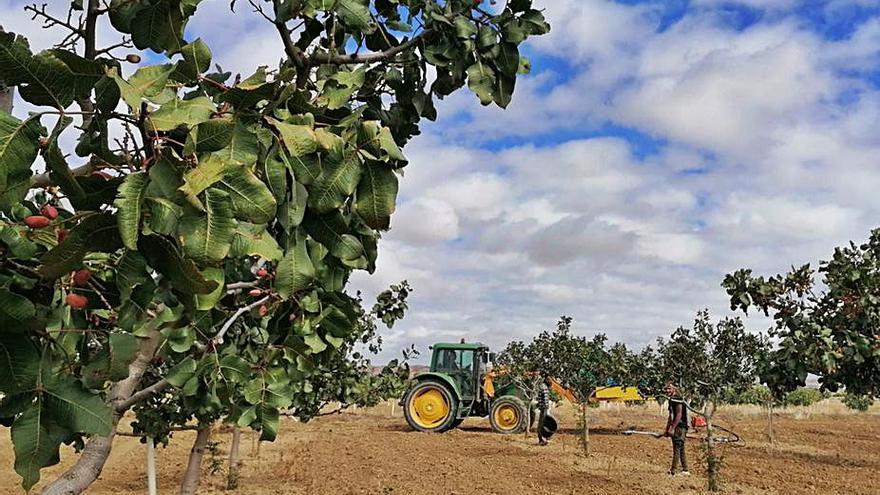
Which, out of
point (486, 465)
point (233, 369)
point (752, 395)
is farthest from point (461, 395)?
point (752, 395)

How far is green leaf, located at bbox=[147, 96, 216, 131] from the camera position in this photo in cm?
135

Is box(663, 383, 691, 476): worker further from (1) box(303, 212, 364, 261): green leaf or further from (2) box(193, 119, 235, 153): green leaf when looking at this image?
(2) box(193, 119, 235, 153): green leaf

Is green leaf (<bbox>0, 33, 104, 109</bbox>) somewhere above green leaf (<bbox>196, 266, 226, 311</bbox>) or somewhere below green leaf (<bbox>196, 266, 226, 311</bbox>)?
above

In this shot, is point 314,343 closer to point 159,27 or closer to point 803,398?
point 159,27

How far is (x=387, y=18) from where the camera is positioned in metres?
2.56

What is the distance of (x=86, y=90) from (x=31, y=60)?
96mm

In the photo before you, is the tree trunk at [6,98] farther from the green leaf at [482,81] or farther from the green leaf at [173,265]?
the green leaf at [482,81]

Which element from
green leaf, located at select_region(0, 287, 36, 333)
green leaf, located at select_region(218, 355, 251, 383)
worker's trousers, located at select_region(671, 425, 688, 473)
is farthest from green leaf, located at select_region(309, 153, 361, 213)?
worker's trousers, located at select_region(671, 425, 688, 473)

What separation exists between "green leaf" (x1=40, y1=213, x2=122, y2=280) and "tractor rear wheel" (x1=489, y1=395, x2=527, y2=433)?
27.0 meters

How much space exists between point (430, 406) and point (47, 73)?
2700 centimetres

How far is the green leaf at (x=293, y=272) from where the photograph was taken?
A: 159 cm

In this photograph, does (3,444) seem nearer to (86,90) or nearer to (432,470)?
(432,470)

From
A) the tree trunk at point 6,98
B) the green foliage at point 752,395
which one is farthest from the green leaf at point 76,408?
the green foliage at point 752,395

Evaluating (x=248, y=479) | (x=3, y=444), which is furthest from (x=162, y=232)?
(x=3, y=444)
